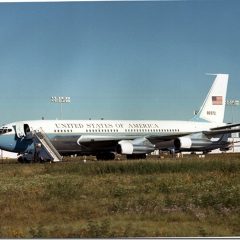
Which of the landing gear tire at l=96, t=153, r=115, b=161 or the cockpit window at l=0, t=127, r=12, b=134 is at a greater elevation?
the cockpit window at l=0, t=127, r=12, b=134

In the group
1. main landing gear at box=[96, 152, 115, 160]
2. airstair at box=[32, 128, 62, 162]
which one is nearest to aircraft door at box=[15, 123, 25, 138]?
airstair at box=[32, 128, 62, 162]

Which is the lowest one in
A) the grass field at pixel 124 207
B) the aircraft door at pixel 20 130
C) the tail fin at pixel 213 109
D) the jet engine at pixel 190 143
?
the grass field at pixel 124 207

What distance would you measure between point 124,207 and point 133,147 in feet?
86.9

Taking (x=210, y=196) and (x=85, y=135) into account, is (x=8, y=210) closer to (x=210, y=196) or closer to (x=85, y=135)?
(x=210, y=196)

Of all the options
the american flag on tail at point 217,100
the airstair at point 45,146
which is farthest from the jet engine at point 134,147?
the american flag on tail at point 217,100

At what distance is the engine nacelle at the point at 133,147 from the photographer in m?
38.4

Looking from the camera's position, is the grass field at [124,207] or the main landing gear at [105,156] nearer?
the grass field at [124,207]

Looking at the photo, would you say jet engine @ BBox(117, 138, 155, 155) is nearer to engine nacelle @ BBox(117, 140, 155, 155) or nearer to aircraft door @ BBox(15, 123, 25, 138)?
engine nacelle @ BBox(117, 140, 155, 155)

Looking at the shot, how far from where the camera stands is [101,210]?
39.8 ft

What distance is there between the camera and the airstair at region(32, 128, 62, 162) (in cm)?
3619

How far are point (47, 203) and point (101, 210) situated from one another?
187 centimetres

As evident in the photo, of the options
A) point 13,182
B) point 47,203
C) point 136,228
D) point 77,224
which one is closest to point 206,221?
point 136,228

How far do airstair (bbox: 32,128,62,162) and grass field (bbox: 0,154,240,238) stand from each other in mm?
15988

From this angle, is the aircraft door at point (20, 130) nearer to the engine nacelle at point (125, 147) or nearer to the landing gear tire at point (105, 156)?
the engine nacelle at point (125, 147)
